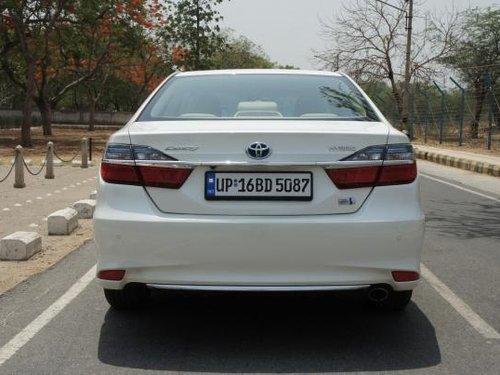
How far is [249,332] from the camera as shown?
13.3ft

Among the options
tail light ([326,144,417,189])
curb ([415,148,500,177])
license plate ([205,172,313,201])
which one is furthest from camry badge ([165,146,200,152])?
curb ([415,148,500,177])

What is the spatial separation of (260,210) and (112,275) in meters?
0.90

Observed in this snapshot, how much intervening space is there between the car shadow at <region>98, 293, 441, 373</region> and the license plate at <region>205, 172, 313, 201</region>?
34.2 inches

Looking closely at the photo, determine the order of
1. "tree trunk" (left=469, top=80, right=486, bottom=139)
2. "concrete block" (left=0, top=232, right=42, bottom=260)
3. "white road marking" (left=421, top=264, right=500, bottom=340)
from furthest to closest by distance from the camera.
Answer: "tree trunk" (left=469, top=80, right=486, bottom=139) < "concrete block" (left=0, top=232, right=42, bottom=260) < "white road marking" (left=421, top=264, right=500, bottom=340)

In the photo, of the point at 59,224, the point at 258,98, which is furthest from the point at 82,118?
the point at 258,98

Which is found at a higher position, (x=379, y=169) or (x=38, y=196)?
(x=379, y=169)

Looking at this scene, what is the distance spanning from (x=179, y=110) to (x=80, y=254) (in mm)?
2540

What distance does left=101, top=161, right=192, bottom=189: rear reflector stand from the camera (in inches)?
141

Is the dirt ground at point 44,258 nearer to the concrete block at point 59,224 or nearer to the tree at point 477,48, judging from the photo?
A: the concrete block at point 59,224

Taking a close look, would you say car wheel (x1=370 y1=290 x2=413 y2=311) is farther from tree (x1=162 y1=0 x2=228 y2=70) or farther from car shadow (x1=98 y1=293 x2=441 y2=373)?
tree (x1=162 y1=0 x2=228 y2=70)

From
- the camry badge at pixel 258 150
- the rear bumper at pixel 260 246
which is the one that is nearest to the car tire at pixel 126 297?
the rear bumper at pixel 260 246

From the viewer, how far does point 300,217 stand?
3.54 meters

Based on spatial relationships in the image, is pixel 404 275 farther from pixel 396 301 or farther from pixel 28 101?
pixel 28 101

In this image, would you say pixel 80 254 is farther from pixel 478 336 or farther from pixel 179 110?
pixel 478 336
